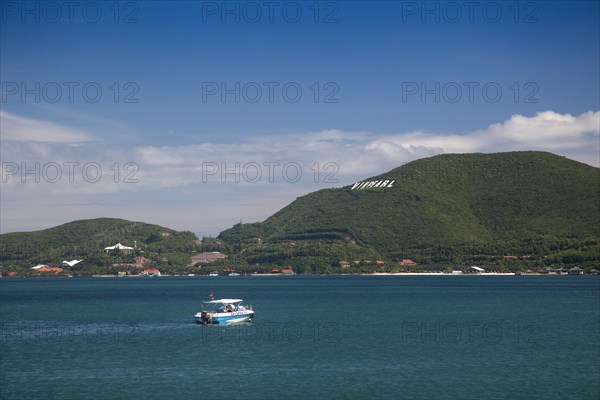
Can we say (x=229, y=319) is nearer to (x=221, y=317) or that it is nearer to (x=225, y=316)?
(x=225, y=316)

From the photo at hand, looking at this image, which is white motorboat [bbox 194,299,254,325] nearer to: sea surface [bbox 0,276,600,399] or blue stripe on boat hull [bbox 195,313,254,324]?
blue stripe on boat hull [bbox 195,313,254,324]

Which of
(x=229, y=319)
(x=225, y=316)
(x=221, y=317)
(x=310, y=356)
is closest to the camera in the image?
(x=310, y=356)

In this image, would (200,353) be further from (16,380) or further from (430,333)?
(430,333)

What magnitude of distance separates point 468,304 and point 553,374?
88.6 m

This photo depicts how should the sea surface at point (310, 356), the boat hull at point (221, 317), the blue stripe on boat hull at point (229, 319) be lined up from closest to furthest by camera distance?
the sea surface at point (310, 356) → the boat hull at point (221, 317) → the blue stripe on boat hull at point (229, 319)

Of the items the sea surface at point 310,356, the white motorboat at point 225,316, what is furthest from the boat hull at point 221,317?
the sea surface at point 310,356

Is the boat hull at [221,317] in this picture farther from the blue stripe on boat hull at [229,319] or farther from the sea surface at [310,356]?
the sea surface at [310,356]

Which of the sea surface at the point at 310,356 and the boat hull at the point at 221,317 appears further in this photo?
the boat hull at the point at 221,317

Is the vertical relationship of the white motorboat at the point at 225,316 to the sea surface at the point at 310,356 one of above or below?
above

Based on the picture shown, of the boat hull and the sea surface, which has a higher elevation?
the boat hull

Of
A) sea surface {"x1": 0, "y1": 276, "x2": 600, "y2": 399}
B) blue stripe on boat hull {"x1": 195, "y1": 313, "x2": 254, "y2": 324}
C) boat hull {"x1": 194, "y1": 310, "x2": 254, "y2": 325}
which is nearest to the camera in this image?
sea surface {"x1": 0, "y1": 276, "x2": 600, "y2": 399}

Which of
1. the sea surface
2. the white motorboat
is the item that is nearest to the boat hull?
the white motorboat

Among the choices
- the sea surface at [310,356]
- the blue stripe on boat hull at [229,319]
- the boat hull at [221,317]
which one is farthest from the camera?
the blue stripe on boat hull at [229,319]

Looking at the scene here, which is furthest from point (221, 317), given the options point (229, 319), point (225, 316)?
point (229, 319)
